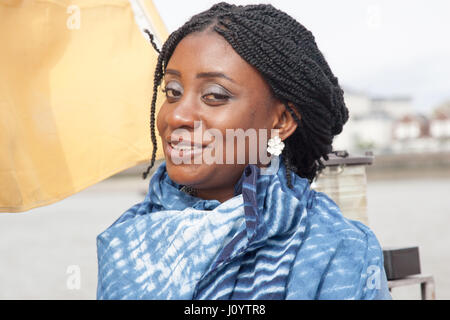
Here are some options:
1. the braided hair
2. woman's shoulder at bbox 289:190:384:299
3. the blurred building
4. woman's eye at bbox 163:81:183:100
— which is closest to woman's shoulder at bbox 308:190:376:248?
woman's shoulder at bbox 289:190:384:299

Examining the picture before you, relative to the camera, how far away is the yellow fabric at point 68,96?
2.01 m

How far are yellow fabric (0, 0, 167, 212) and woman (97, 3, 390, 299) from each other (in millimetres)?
644

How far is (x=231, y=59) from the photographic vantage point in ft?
4.82

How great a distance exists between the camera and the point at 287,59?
1.54 metres

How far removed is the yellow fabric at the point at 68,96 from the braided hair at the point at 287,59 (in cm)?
54

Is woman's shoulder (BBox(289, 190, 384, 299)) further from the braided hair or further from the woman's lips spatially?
the woman's lips

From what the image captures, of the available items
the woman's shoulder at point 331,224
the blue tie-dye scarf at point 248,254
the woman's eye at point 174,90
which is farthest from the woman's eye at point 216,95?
the woman's shoulder at point 331,224

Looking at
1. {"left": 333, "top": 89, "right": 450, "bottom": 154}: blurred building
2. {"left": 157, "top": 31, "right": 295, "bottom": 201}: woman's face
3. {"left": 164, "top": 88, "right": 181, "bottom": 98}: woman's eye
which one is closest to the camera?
{"left": 157, "top": 31, "right": 295, "bottom": 201}: woman's face

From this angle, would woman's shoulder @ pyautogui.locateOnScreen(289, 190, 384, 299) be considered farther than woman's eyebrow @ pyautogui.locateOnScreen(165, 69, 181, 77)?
No

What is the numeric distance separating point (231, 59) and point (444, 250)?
20.4ft

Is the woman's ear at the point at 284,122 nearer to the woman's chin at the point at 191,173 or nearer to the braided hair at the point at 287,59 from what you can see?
the braided hair at the point at 287,59

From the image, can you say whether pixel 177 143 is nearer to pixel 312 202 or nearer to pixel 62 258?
pixel 312 202

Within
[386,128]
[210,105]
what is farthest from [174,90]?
[386,128]

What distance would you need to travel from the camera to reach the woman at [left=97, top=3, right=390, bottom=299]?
4.56ft
